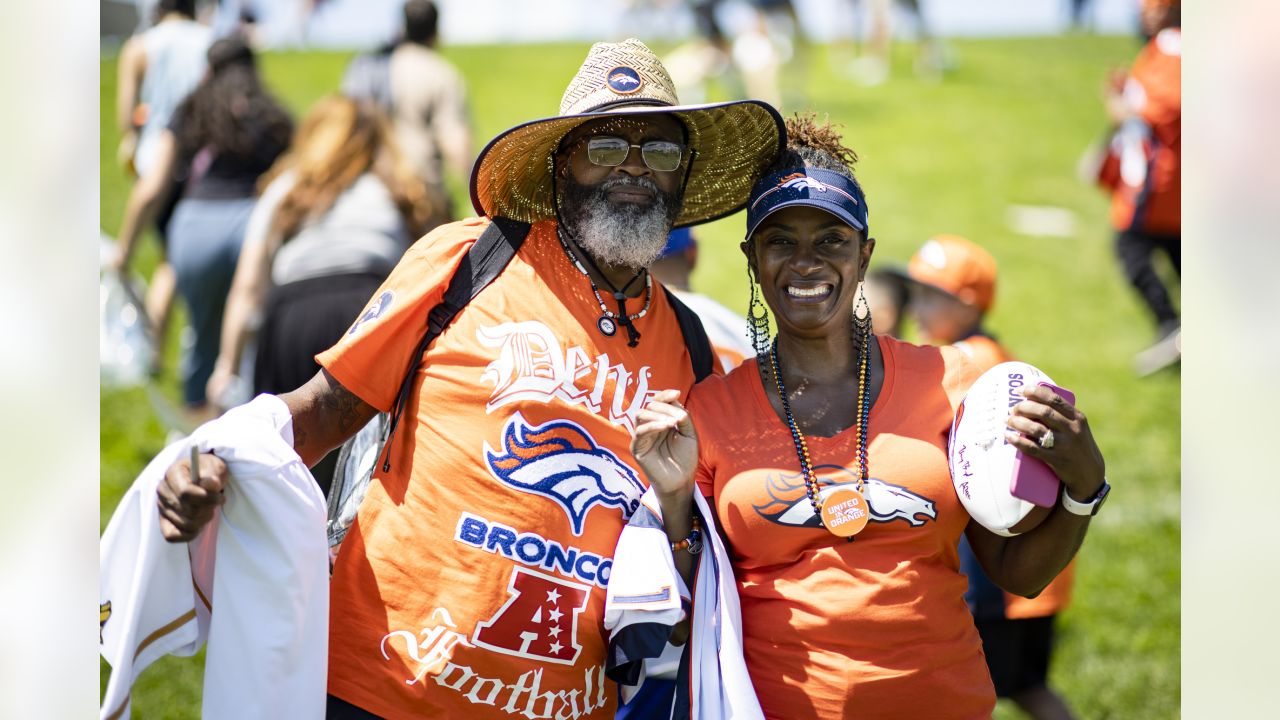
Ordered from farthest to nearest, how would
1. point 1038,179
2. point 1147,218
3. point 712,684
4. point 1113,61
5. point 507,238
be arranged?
1. point 1113,61
2. point 1038,179
3. point 1147,218
4. point 507,238
5. point 712,684

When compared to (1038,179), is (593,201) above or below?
above

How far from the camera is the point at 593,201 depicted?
295cm

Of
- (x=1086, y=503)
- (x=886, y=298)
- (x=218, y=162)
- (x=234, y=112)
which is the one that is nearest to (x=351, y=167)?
(x=234, y=112)

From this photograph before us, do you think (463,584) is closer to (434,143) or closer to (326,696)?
(326,696)

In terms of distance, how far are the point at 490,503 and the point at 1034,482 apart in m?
1.20

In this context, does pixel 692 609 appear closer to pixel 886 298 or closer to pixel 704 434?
pixel 704 434

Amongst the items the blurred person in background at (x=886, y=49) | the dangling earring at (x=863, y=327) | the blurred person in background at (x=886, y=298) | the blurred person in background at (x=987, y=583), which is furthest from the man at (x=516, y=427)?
the blurred person in background at (x=886, y=49)

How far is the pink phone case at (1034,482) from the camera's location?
248 centimetres

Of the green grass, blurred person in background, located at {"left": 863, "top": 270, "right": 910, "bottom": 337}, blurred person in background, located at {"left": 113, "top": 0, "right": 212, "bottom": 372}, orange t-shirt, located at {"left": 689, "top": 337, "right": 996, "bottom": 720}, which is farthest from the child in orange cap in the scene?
blurred person in background, located at {"left": 113, "top": 0, "right": 212, "bottom": 372}

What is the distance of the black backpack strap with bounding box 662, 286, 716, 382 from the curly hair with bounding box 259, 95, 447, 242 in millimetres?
2582

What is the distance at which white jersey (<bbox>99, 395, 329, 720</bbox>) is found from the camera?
2.73m

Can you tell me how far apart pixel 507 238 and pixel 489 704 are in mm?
1125

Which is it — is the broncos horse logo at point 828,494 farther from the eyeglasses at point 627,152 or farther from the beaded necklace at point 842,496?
the eyeglasses at point 627,152


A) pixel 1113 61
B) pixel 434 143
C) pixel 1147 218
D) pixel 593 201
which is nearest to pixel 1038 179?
pixel 1113 61
